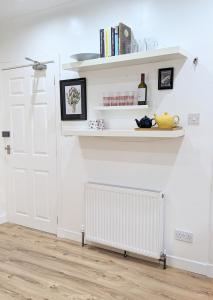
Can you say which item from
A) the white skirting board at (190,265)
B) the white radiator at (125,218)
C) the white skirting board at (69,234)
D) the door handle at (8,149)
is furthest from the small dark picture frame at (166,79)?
the door handle at (8,149)

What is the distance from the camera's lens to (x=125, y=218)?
2.75m

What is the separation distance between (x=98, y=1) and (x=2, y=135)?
2.09 metres

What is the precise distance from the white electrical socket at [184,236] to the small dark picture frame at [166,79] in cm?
133

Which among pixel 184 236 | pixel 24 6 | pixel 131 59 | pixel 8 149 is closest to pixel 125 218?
pixel 184 236

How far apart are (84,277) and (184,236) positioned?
98 centimetres

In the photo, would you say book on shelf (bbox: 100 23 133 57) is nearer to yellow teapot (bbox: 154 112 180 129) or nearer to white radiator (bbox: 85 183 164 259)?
yellow teapot (bbox: 154 112 180 129)

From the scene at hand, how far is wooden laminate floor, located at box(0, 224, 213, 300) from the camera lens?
2227mm

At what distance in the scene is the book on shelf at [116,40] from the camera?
2479 mm

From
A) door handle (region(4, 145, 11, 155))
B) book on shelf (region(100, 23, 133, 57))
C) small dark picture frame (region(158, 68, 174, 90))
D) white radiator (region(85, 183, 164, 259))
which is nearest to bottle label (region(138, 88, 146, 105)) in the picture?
small dark picture frame (region(158, 68, 174, 90))

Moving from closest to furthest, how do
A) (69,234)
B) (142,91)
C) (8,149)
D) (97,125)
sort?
1. (142,91)
2. (97,125)
3. (69,234)
4. (8,149)

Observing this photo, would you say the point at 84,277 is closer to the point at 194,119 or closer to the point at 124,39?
the point at 194,119

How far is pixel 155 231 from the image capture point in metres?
2.59

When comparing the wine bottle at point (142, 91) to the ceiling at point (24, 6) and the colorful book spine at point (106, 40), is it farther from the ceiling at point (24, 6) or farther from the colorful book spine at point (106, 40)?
the ceiling at point (24, 6)

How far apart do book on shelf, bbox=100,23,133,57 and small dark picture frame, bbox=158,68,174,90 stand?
0.36 m
